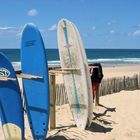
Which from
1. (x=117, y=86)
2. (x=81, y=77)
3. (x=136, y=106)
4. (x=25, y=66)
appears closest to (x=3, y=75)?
(x=25, y=66)

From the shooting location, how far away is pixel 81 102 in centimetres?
935

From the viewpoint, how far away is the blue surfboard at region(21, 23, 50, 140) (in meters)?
8.00

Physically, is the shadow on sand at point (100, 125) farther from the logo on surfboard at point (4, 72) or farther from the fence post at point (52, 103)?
the logo on surfboard at point (4, 72)

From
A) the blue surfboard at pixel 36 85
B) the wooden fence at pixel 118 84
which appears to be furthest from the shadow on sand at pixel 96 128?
the wooden fence at pixel 118 84

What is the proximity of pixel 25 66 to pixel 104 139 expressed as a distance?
87.1 inches

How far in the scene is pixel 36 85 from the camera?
317 inches

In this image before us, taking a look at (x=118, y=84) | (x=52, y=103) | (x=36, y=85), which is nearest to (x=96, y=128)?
(x=52, y=103)

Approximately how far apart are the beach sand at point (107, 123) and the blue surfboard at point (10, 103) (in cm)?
84

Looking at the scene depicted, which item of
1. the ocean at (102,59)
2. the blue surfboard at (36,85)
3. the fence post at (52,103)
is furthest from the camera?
the ocean at (102,59)

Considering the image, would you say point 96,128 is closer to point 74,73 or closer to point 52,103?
point 52,103

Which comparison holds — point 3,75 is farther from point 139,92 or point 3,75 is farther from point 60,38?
point 139,92

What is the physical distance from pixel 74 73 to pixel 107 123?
1.54 metres

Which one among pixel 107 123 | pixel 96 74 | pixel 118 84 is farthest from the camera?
pixel 118 84

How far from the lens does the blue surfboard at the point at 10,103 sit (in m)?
7.39
